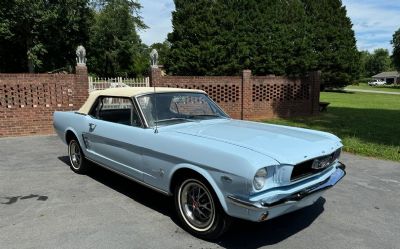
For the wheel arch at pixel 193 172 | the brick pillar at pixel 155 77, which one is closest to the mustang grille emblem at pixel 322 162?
the wheel arch at pixel 193 172

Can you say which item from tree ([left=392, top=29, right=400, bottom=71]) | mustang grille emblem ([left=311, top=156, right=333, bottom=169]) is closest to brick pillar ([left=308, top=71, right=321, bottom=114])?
mustang grille emblem ([left=311, top=156, right=333, bottom=169])

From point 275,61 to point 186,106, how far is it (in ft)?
97.0

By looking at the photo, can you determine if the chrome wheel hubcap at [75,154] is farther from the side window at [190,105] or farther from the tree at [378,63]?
the tree at [378,63]

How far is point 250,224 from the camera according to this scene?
4.36 m

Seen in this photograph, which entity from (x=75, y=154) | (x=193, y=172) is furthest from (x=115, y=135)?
(x=75, y=154)

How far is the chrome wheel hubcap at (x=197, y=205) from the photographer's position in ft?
12.8

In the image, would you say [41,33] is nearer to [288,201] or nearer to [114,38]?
[114,38]

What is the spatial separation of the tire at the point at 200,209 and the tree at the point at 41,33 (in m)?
27.2

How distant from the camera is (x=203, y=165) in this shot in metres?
3.76

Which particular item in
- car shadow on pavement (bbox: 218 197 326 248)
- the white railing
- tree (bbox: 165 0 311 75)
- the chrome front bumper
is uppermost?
tree (bbox: 165 0 311 75)

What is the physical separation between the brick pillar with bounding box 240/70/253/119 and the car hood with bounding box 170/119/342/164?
32.0 ft

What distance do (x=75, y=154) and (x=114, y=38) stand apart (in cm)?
3758

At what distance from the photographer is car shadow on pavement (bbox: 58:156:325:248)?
3.93m

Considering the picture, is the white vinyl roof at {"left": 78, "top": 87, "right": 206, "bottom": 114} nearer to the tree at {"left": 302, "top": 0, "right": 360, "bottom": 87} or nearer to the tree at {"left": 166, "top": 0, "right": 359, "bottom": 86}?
the tree at {"left": 166, "top": 0, "right": 359, "bottom": 86}
